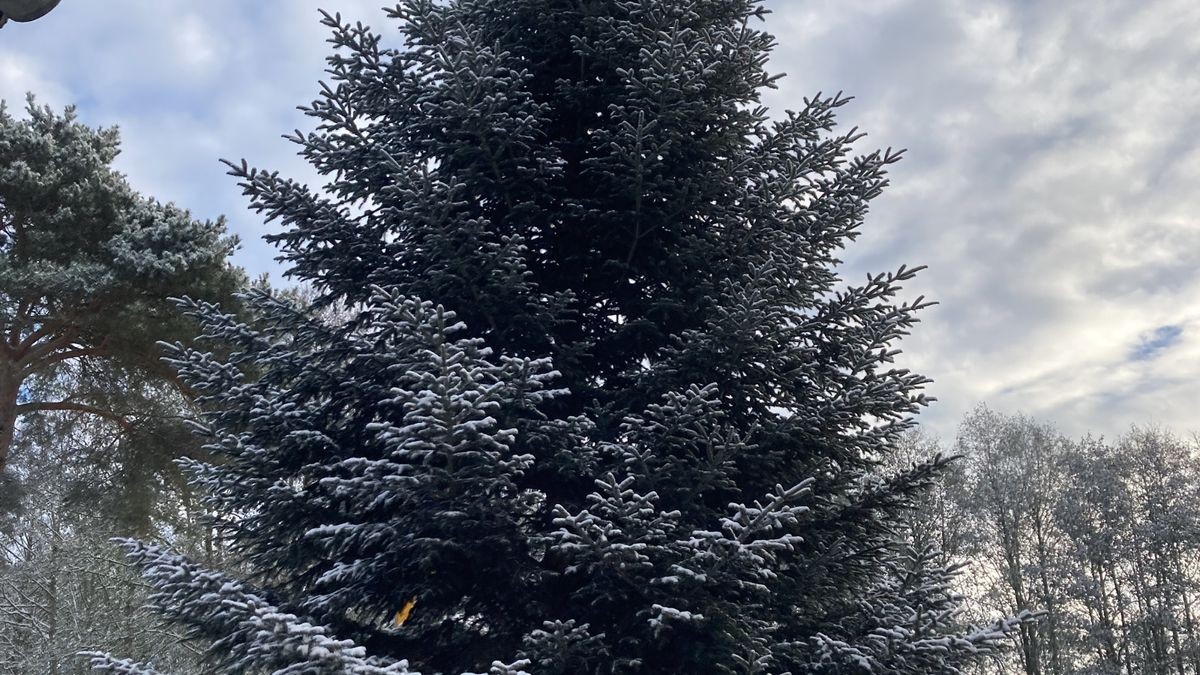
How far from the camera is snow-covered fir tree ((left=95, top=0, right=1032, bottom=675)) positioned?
428cm

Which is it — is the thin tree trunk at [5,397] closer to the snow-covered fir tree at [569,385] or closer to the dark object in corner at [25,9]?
the snow-covered fir tree at [569,385]

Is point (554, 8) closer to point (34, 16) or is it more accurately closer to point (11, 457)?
point (34, 16)

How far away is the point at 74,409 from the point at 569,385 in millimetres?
9954

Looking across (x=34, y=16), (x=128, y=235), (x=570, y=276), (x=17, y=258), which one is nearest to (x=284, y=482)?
(x=570, y=276)

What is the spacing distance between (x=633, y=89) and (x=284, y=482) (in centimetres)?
307

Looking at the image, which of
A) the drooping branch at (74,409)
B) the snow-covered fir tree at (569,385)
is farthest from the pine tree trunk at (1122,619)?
the drooping branch at (74,409)

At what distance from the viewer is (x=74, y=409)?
40.2 ft

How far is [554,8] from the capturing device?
242 inches

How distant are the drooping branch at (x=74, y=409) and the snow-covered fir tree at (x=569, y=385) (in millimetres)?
7841

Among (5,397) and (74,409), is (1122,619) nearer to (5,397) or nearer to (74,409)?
(74,409)

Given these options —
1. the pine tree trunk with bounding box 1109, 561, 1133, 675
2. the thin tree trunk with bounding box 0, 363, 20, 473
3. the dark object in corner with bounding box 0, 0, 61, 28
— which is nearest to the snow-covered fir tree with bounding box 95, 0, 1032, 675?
the dark object in corner with bounding box 0, 0, 61, 28

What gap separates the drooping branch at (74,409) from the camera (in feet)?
38.8

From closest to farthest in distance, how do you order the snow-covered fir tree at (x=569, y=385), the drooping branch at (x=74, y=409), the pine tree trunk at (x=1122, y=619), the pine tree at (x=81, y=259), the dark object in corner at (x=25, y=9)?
the dark object in corner at (x=25, y=9) < the snow-covered fir tree at (x=569, y=385) < the pine tree at (x=81, y=259) < the drooping branch at (x=74, y=409) < the pine tree trunk at (x=1122, y=619)

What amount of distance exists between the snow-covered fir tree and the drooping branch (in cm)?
784
